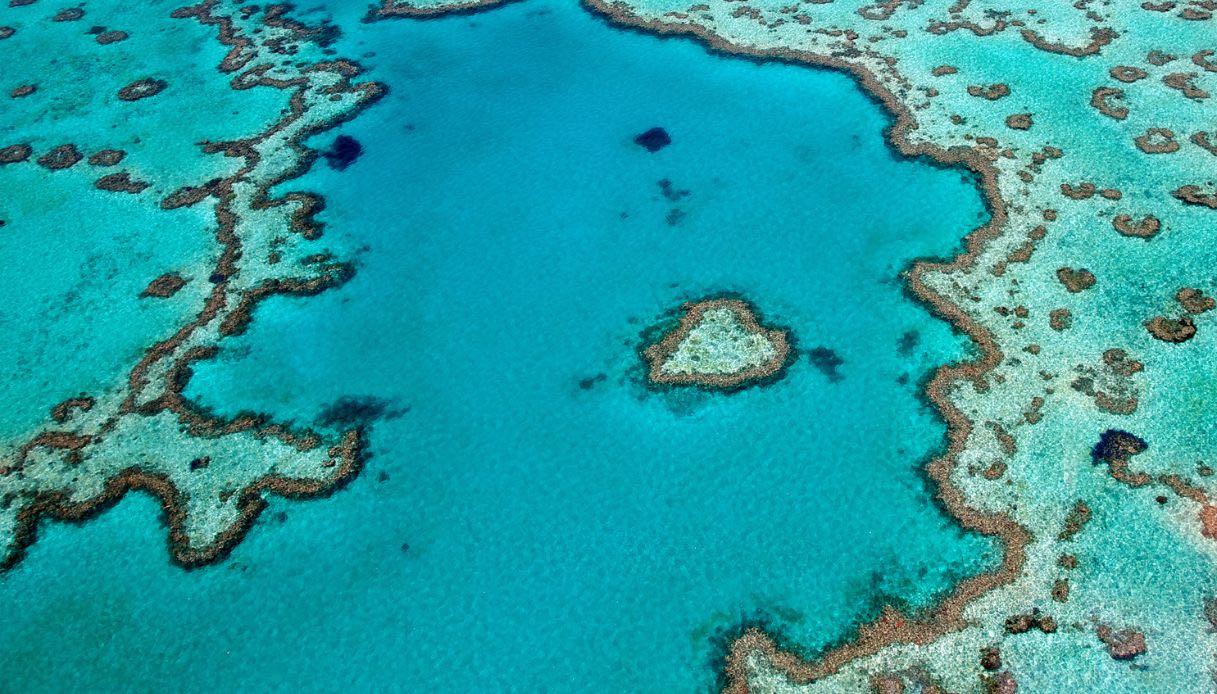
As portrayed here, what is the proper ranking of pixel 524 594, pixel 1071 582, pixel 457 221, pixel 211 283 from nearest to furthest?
pixel 1071 582
pixel 524 594
pixel 211 283
pixel 457 221

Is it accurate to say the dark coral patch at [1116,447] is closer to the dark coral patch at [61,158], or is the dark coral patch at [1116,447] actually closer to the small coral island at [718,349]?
the small coral island at [718,349]

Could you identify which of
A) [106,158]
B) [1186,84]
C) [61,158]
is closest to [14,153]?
[61,158]

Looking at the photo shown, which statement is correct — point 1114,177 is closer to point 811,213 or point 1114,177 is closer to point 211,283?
point 811,213

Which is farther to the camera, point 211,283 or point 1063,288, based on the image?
point 211,283

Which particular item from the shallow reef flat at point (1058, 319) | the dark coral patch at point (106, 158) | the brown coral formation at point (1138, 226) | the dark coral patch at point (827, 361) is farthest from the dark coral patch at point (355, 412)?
the brown coral formation at point (1138, 226)

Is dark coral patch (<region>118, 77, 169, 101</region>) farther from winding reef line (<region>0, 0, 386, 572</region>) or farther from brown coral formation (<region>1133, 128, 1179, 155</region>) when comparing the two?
brown coral formation (<region>1133, 128, 1179, 155</region>)

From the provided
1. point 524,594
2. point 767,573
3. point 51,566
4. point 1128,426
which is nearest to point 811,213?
point 1128,426
